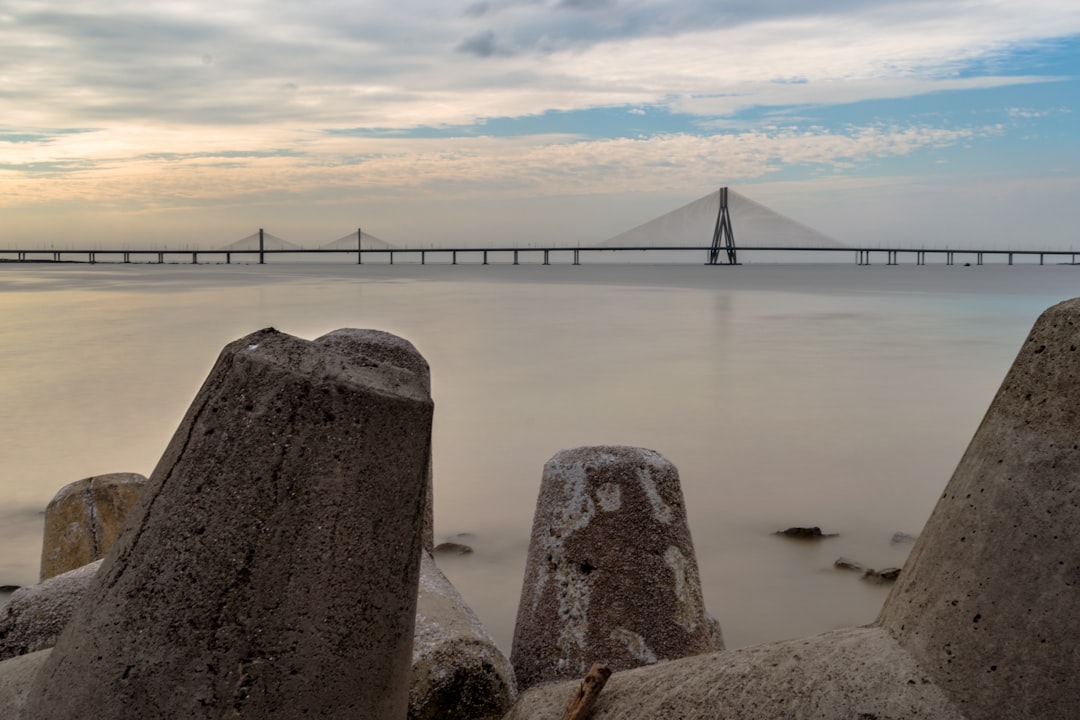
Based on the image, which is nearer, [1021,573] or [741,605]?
[1021,573]

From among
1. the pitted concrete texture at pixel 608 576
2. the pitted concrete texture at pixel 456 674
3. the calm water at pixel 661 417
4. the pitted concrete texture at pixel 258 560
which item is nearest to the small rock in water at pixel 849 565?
the calm water at pixel 661 417

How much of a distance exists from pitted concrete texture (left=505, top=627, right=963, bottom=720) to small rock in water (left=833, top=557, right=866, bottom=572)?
6.02 metres

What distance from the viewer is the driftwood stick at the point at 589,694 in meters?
3.04

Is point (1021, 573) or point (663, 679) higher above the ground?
point (1021, 573)

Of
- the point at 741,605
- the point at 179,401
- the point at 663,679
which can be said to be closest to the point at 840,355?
the point at 179,401

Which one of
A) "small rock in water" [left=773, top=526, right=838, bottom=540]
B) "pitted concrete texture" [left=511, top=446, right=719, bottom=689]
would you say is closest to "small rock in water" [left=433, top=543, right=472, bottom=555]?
"small rock in water" [left=773, top=526, right=838, bottom=540]

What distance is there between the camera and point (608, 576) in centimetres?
514

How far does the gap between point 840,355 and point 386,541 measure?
2575cm

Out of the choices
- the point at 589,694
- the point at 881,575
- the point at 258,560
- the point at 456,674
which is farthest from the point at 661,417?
the point at 258,560

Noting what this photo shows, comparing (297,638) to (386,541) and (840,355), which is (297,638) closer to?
(386,541)

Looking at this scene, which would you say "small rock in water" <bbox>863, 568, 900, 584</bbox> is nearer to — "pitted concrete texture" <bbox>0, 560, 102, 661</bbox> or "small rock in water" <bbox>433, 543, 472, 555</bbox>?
"small rock in water" <bbox>433, 543, 472, 555</bbox>

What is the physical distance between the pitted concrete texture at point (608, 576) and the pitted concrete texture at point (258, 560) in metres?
2.36

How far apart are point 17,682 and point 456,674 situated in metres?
1.46

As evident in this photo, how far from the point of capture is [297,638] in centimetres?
271
